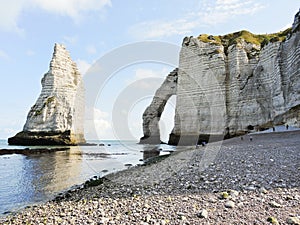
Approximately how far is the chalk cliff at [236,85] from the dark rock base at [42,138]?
917 inches

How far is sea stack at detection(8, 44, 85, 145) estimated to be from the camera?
165 feet

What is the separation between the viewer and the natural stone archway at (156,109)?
62.0 metres

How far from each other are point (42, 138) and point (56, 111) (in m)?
6.67

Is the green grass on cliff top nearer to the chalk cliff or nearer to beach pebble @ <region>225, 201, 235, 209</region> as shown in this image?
the chalk cliff

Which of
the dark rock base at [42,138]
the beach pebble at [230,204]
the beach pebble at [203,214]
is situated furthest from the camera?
the dark rock base at [42,138]

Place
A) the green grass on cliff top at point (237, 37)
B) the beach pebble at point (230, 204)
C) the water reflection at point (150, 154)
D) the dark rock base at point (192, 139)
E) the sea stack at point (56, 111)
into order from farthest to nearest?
the sea stack at point (56, 111), the green grass on cliff top at point (237, 37), the dark rock base at point (192, 139), the water reflection at point (150, 154), the beach pebble at point (230, 204)

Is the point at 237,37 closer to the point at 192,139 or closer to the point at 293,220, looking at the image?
the point at 192,139

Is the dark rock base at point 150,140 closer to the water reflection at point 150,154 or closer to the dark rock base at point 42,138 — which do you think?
the dark rock base at point 42,138

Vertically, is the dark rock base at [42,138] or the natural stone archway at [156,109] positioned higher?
the natural stone archway at [156,109]

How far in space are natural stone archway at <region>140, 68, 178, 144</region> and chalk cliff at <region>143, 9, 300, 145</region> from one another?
1376 cm

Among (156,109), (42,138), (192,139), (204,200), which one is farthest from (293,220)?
(156,109)

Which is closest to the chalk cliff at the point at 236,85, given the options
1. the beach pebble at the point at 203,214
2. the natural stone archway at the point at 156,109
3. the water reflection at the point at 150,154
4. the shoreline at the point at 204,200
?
the water reflection at the point at 150,154

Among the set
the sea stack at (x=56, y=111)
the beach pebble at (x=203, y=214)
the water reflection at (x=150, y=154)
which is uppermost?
the sea stack at (x=56, y=111)

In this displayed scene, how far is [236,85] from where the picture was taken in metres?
38.3
